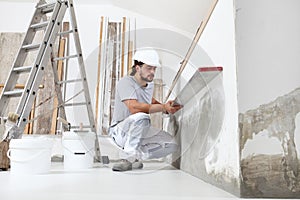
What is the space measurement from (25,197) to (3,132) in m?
1.07

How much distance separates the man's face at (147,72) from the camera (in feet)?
5.01

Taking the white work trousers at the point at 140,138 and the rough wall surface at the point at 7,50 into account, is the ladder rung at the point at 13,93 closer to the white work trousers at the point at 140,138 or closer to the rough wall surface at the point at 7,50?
the white work trousers at the point at 140,138

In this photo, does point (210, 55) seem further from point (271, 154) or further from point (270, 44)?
point (271, 154)

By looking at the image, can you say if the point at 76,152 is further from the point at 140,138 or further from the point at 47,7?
the point at 47,7

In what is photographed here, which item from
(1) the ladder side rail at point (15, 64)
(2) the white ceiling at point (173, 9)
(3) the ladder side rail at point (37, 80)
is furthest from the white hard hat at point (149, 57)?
(2) the white ceiling at point (173, 9)

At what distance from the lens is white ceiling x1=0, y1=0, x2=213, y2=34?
10.3 ft

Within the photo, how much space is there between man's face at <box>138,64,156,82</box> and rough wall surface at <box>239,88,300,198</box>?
30.9 inches

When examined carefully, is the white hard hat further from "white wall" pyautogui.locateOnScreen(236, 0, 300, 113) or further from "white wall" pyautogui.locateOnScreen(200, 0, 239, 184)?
"white wall" pyautogui.locateOnScreen(236, 0, 300, 113)

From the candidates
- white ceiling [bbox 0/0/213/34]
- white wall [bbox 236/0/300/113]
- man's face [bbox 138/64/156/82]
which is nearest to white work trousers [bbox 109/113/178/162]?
man's face [bbox 138/64/156/82]

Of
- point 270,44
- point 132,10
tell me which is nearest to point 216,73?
point 270,44

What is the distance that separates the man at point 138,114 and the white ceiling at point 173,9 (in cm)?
179

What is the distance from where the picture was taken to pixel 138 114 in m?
1.68

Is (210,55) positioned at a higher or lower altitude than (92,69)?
lower

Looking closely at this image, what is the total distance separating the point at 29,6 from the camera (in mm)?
3709
